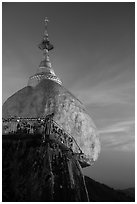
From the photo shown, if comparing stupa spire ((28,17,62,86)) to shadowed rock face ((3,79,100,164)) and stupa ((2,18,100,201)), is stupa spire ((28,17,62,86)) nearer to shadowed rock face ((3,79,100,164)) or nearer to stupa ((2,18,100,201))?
shadowed rock face ((3,79,100,164))

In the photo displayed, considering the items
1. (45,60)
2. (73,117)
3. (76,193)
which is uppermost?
(45,60)

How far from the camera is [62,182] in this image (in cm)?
1170

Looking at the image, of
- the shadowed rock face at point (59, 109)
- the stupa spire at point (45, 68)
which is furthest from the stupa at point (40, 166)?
the stupa spire at point (45, 68)

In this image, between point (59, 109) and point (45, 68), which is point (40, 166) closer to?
point (59, 109)

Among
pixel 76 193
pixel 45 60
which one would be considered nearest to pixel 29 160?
pixel 76 193

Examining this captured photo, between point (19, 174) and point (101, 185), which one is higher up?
point (19, 174)

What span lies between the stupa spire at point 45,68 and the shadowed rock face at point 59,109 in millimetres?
1990

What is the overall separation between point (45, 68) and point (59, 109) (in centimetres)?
795

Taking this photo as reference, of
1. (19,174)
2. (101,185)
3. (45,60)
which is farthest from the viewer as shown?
(45,60)

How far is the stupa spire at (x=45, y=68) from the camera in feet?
85.8

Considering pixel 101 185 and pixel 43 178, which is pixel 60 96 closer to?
pixel 101 185

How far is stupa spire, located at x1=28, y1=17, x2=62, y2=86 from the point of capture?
2616cm

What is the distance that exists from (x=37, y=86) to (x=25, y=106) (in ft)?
9.28

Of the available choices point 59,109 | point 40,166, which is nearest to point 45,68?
point 59,109
